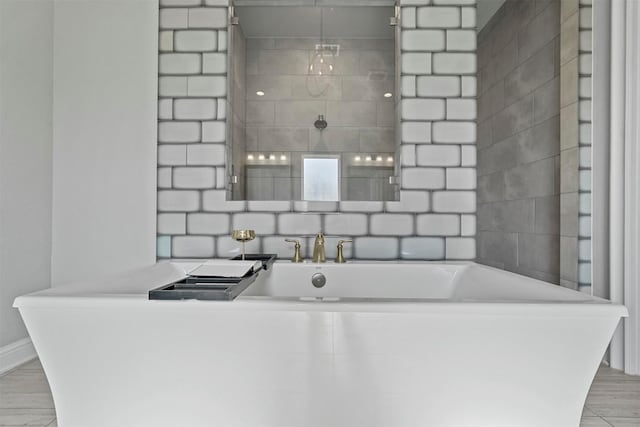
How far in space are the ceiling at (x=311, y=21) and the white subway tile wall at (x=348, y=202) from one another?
0.77ft

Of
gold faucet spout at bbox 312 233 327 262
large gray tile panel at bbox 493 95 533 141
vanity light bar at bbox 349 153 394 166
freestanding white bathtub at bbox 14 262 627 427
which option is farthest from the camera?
large gray tile panel at bbox 493 95 533 141

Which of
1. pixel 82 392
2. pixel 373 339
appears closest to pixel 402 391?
pixel 373 339

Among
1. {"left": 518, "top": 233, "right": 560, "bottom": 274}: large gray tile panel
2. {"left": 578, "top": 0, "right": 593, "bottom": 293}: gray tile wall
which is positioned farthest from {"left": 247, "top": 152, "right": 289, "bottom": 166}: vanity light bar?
{"left": 518, "top": 233, "right": 560, "bottom": 274}: large gray tile panel

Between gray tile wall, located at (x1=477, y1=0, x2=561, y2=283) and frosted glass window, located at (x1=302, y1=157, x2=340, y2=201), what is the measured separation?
151 cm

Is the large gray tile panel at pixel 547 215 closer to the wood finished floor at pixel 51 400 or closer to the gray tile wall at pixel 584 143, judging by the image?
the gray tile wall at pixel 584 143

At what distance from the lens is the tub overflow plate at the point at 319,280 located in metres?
2.13

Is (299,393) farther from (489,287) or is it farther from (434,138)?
(434,138)

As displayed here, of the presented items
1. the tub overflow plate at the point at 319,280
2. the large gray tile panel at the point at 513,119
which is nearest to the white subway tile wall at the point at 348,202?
the tub overflow plate at the point at 319,280

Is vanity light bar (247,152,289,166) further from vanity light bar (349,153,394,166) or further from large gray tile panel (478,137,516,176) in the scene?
large gray tile panel (478,137,516,176)

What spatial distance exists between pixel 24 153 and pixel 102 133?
1.28 feet

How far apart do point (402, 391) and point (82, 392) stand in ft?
3.09

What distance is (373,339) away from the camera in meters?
1.17

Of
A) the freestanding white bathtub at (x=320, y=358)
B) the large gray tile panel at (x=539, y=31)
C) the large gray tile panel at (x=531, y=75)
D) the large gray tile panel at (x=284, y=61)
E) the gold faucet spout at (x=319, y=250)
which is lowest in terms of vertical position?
the freestanding white bathtub at (x=320, y=358)

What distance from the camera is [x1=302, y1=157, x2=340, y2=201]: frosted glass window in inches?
97.6
